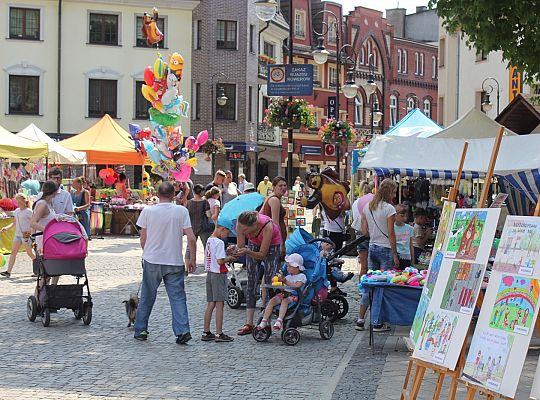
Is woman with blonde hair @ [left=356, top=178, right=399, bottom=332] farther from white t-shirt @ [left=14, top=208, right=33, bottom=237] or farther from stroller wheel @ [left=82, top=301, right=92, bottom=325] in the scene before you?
white t-shirt @ [left=14, top=208, right=33, bottom=237]

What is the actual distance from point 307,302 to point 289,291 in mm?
303

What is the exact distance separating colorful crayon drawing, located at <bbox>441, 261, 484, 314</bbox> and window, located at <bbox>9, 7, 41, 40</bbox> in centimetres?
3995

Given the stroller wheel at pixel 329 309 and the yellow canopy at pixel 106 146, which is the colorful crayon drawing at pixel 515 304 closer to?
the stroller wheel at pixel 329 309

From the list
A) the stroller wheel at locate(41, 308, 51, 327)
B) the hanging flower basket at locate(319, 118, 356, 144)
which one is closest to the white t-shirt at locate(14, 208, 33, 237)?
the stroller wheel at locate(41, 308, 51, 327)

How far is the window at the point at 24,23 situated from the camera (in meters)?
44.2

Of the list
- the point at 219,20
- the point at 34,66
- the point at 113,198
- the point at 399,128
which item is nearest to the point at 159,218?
the point at 399,128

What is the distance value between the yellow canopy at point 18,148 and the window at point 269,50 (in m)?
31.2

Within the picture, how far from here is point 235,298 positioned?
46.2ft

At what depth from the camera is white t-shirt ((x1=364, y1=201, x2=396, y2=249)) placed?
12.6 metres

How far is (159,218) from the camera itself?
36.6ft

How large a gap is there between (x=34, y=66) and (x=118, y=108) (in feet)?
14.1

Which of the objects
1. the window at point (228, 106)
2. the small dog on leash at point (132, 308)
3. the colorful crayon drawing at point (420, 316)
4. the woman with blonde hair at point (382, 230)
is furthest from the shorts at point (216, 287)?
the window at point (228, 106)

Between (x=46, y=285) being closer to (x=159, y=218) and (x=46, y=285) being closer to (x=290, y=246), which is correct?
(x=159, y=218)

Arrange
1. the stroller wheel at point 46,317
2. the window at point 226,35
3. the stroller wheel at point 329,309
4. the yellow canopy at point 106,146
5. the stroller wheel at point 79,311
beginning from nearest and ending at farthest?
the stroller wheel at point 46,317 < the stroller wheel at point 79,311 < the stroller wheel at point 329,309 < the yellow canopy at point 106,146 < the window at point 226,35
